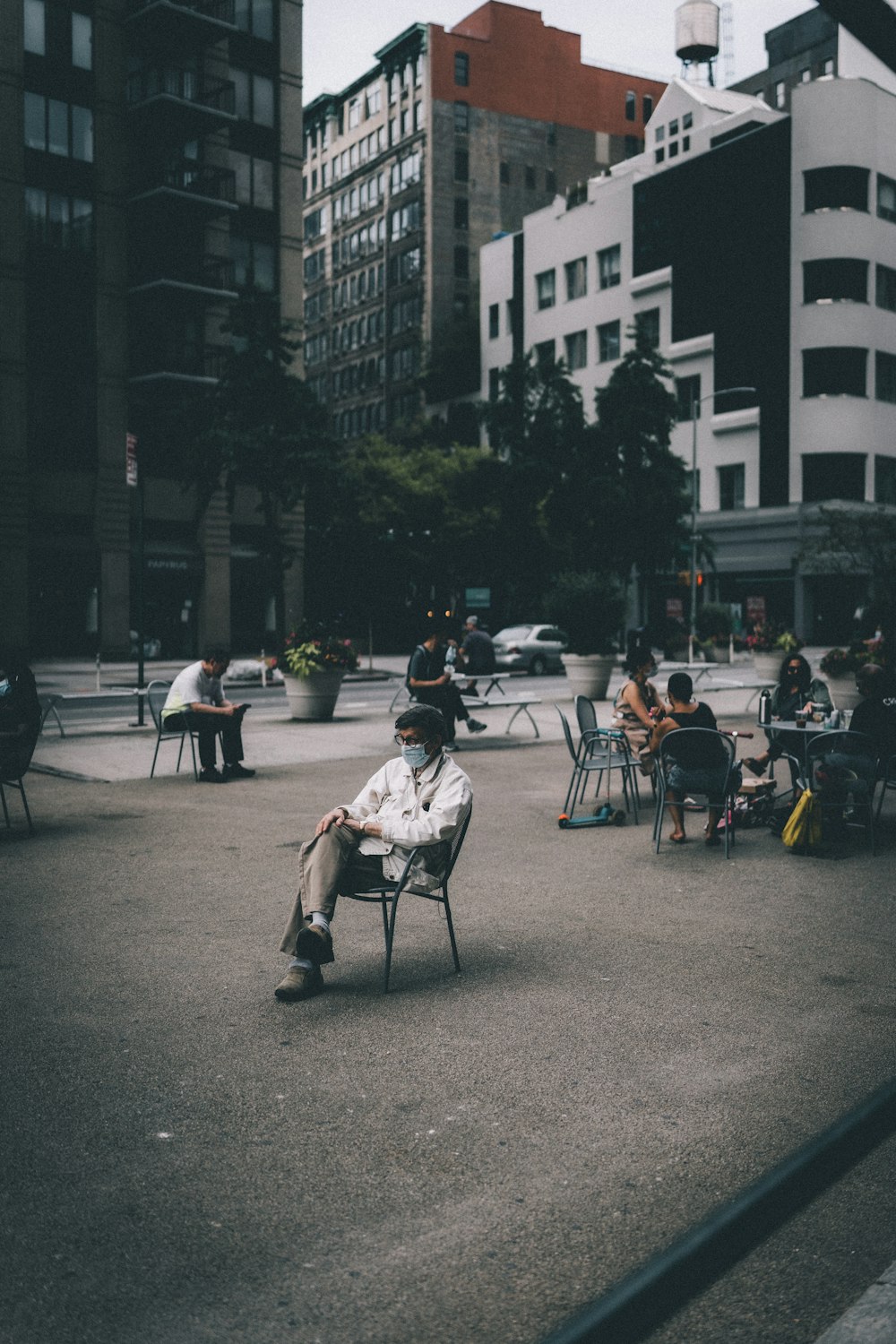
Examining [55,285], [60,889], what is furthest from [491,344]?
[60,889]

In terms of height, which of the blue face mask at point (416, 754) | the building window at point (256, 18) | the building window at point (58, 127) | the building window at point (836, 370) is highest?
the building window at point (256, 18)

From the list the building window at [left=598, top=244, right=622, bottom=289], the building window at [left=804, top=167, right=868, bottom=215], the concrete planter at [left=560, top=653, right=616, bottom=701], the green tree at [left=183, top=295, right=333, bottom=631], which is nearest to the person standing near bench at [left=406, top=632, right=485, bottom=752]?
the concrete planter at [left=560, top=653, right=616, bottom=701]

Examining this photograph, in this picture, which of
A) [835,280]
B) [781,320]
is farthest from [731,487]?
[835,280]

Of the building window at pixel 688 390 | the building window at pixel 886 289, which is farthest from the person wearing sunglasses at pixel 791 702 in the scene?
the building window at pixel 688 390

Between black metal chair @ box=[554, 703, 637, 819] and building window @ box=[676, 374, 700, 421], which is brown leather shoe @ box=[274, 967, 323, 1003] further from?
building window @ box=[676, 374, 700, 421]

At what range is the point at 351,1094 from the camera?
479cm

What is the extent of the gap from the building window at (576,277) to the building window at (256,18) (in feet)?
68.6

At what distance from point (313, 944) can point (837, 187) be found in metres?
56.2

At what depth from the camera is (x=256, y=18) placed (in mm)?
50469

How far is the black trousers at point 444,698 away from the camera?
16344 millimetres

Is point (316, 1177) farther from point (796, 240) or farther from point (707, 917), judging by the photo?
point (796, 240)

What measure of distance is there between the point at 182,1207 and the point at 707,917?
4.43 metres

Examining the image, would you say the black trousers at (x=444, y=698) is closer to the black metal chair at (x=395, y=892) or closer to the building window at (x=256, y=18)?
the black metal chair at (x=395, y=892)

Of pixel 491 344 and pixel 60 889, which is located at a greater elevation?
pixel 491 344
